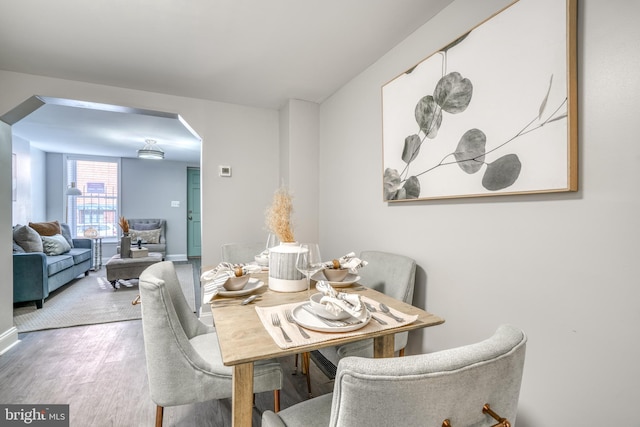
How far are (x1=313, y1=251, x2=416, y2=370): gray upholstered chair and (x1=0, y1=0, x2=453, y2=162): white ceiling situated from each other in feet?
4.85

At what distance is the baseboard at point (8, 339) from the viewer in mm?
2379

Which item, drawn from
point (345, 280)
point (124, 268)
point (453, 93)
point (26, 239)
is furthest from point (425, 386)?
point (26, 239)

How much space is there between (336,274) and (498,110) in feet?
3.65

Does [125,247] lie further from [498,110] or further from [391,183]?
[498,110]

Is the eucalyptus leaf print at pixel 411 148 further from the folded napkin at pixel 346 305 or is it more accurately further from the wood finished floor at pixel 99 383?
the wood finished floor at pixel 99 383

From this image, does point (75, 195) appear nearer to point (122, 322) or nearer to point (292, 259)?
point (122, 322)

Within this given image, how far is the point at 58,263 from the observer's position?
385 cm

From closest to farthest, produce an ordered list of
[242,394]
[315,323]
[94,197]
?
[242,394] < [315,323] < [94,197]

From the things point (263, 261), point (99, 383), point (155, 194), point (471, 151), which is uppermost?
point (155, 194)

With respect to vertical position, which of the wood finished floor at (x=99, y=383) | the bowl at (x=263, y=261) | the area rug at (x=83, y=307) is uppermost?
the bowl at (x=263, y=261)

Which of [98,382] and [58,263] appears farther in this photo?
[58,263]


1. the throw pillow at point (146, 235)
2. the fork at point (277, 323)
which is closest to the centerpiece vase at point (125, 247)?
the throw pillow at point (146, 235)

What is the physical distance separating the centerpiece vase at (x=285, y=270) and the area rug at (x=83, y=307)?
6.33 ft

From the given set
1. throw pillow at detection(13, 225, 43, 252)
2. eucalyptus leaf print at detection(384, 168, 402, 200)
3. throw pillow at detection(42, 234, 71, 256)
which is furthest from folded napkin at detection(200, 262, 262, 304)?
throw pillow at detection(42, 234, 71, 256)
